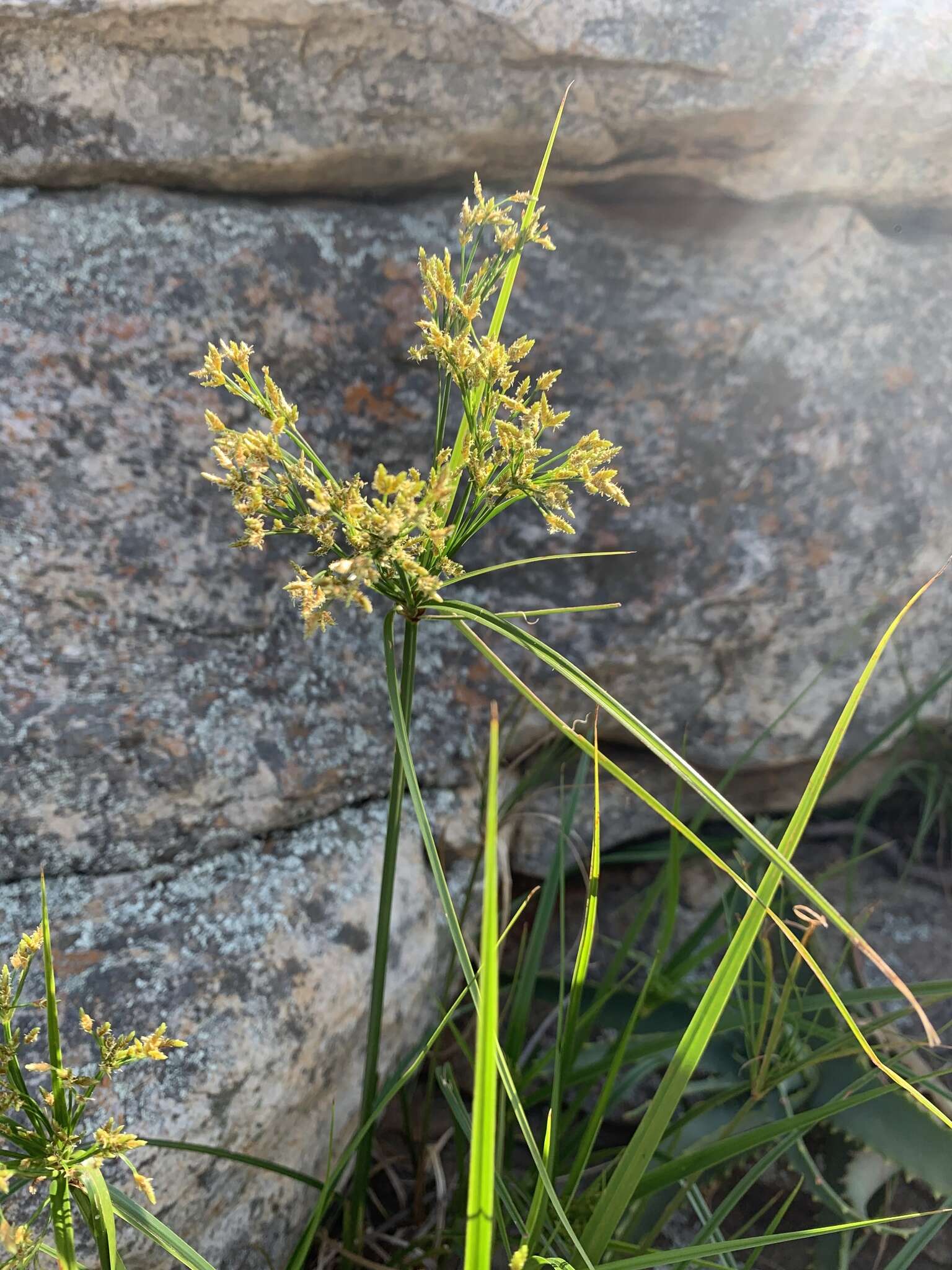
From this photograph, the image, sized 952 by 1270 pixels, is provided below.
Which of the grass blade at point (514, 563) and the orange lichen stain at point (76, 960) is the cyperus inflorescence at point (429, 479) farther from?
the orange lichen stain at point (76, 960)

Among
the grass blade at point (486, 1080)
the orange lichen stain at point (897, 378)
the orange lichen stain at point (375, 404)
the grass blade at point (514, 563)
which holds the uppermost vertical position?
the orange lichen stain at point (897, 378)

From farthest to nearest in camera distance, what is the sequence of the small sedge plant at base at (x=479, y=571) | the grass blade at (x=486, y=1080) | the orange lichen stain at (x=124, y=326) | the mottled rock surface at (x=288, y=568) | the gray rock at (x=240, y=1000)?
the orange lichen stain at (x=124, y=326), the mottled rock surface at (x=288, y=568), the gray rock at (x=240, y=1000), the small sedge plant at base at (x=479, y=571), the grass blade at (x=486, y=1080)

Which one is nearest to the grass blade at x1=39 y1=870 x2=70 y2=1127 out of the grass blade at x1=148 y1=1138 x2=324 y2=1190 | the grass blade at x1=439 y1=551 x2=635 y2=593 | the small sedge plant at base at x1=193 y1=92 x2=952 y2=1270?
the grass blade at x1=148 y1=1138 x2=324 y2=1190

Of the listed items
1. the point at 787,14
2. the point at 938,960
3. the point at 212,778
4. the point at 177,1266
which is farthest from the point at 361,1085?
the point at 787,14

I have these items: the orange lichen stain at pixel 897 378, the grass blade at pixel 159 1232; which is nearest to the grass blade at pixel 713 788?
the grass blade at pixel 159 1232

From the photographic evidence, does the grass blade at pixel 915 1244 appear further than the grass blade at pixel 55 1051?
Yes

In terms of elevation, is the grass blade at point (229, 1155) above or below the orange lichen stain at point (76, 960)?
below

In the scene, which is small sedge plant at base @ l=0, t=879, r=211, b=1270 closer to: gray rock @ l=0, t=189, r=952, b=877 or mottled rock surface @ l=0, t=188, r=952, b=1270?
mottled rock surface @ l=0, t=188, r=952, b=1270

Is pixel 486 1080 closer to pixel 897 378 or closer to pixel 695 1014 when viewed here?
pixel 695 1014
